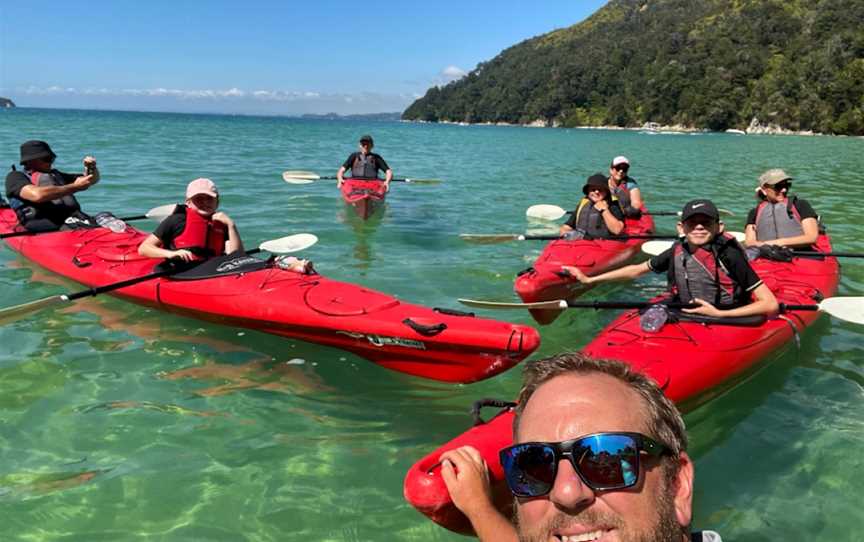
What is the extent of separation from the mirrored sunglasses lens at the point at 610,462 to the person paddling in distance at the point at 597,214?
20.5ft

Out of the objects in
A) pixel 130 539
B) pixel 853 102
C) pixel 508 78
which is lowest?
pixel 130 539

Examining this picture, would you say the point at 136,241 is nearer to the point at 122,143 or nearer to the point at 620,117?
the point at 122,143

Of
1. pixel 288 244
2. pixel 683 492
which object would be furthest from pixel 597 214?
pixel 683 492

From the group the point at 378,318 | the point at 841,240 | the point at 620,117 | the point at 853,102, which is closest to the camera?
the point at 378,318

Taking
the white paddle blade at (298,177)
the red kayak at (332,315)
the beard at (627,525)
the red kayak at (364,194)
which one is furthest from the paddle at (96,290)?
the white paddle blade at (298,177)

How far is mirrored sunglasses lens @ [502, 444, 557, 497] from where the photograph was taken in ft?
5.22

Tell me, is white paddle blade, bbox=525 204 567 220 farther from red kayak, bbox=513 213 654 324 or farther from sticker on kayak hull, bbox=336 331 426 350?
sticker on kayak hull, bbox=336 331 426 350

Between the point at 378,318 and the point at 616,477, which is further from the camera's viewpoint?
the point at 378,318

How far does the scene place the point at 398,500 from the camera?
11.3ft

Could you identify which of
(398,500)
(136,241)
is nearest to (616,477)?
(398,500)

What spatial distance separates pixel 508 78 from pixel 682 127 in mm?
81346

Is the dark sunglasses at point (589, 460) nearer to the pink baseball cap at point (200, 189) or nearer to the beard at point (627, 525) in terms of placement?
the beard at point (627, 525)

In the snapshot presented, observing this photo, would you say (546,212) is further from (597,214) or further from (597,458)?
(597,458)

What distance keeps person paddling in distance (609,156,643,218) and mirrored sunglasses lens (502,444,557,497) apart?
7.82 metres
